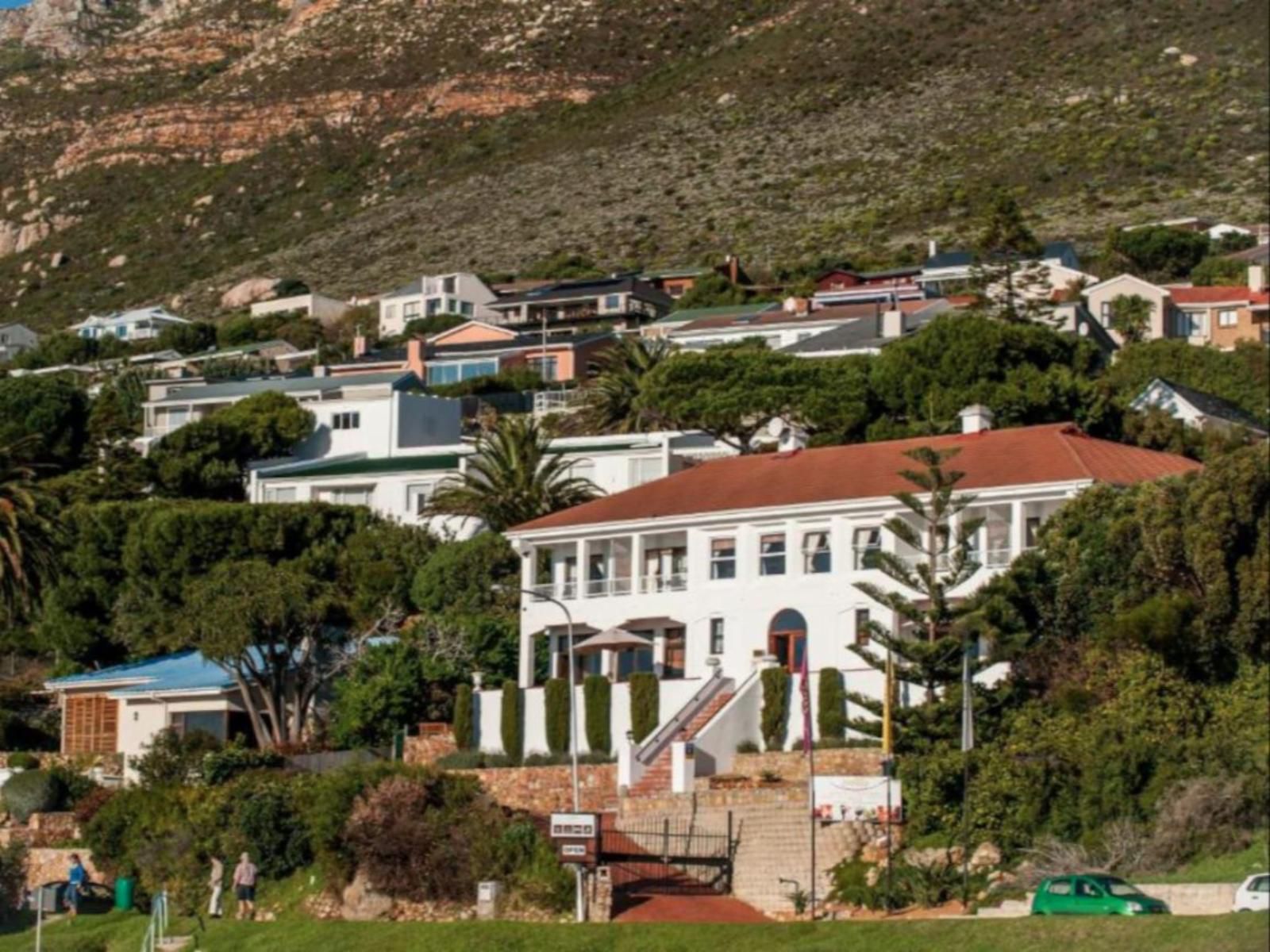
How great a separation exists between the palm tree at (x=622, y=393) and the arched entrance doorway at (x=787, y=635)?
29450mm

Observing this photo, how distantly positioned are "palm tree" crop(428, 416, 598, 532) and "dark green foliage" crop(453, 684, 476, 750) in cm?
1428

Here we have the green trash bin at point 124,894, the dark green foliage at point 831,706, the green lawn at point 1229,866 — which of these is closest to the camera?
the green lawn at point 1229,866

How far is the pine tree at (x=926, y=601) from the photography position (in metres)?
48.2

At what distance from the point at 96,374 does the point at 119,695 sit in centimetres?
6904

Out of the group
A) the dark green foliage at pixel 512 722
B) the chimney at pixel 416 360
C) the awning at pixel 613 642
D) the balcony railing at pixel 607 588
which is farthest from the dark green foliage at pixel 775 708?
the chimney at pixel 416 360

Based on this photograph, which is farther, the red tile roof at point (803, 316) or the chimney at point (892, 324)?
the red tile roof at point (803, 316)

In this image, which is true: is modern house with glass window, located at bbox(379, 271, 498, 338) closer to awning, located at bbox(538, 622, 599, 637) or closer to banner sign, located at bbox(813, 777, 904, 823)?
awning, located at bbox(538, 622, 599, 637)

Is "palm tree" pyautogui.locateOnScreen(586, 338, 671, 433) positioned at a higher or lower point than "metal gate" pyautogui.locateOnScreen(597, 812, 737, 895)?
higher

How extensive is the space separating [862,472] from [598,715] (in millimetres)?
8544

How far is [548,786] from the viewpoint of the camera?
5284 centimetres

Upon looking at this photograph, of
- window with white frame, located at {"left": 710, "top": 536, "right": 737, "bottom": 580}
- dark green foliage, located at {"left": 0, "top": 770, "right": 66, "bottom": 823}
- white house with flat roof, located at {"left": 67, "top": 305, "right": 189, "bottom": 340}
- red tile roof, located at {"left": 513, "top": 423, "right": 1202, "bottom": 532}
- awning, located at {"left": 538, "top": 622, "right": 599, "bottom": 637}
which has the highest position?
white house with flat roof, located at {"left": 67, "top": 305, "right": 189, "bottom": 340}

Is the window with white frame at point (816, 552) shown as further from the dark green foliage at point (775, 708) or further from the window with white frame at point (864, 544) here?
the dark green foliage at point (775, 708)

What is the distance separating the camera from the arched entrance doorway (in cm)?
5688

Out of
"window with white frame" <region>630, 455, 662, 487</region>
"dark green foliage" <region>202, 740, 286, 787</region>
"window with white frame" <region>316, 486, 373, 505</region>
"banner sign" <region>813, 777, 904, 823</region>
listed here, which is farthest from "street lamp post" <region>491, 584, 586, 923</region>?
"window with white frame" <region>316, 486, 373, 505</region>
